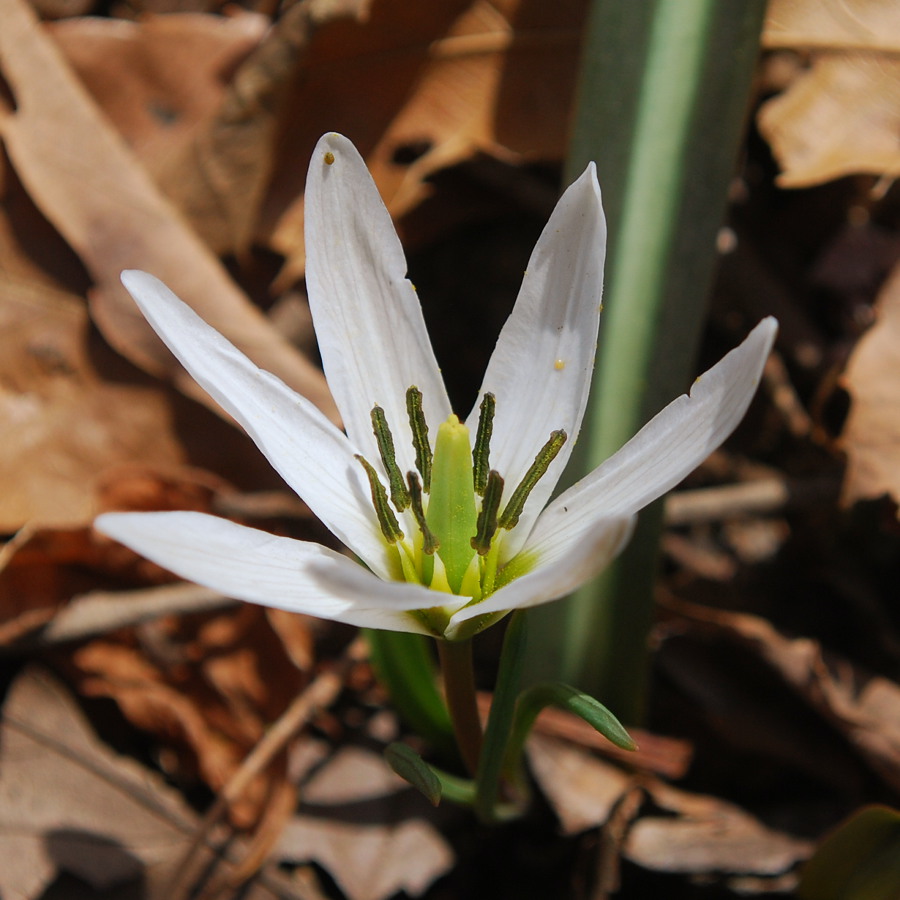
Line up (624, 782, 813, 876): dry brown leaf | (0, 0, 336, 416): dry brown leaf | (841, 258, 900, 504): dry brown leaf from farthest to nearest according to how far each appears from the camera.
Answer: (0, 0, 336, 416): dry brown leaf → (841, 258, 900, 504): dry brown leaf → (624, 782, 813, 876): dry brown leaf

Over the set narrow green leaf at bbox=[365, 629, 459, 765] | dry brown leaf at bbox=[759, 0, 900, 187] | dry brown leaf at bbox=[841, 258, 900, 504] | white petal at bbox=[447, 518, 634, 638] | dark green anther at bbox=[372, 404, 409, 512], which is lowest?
narrow green leaf at bbox=[365, 629, 459, 765]

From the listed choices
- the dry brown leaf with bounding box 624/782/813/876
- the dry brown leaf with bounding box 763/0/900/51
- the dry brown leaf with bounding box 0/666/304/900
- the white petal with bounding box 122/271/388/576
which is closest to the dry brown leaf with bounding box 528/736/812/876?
the dry brown leaf with bounding box 624/782/813/876

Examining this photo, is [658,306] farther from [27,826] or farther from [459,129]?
[27,826]

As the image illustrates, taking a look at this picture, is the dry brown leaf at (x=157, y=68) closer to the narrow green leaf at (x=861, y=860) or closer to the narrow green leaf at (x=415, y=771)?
the narrow green leaf at (x=415, y=771)

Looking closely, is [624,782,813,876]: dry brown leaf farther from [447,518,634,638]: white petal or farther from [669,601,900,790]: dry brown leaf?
[447,518,634,638]: white petal

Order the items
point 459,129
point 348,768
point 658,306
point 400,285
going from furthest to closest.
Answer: point 459,129, point 348,768, point 658,306, point 400,285

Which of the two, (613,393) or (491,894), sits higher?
(613,393)

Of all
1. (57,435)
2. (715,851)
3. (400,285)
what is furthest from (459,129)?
(715,851)

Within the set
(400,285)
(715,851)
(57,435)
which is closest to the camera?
(400,285)

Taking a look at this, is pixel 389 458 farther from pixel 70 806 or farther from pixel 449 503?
pixel 70 806
